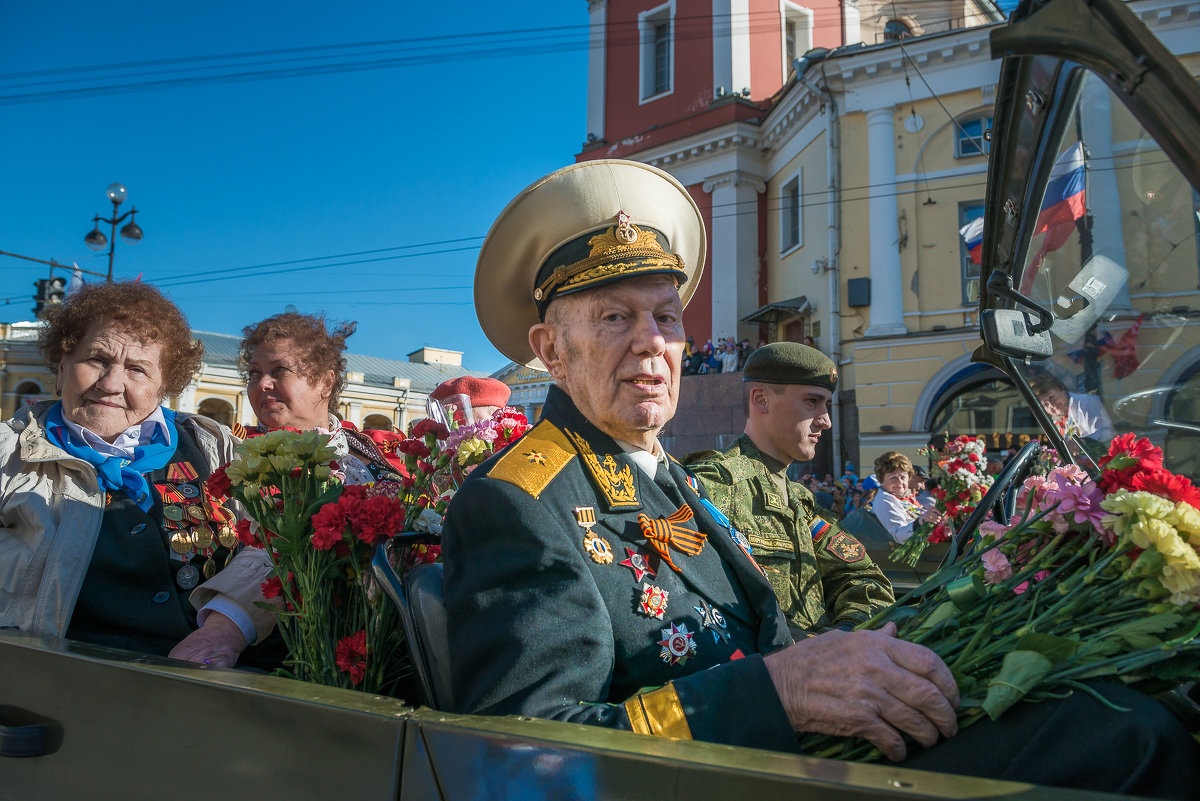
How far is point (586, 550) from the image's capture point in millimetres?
1545

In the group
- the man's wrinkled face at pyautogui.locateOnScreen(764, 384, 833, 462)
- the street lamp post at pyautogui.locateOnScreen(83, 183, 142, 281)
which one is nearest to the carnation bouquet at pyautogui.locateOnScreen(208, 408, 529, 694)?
the man's wrinkled face at pyautogui.locateOnScreen(764, 384, 833, 462)

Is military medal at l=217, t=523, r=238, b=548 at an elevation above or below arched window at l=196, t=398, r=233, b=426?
below

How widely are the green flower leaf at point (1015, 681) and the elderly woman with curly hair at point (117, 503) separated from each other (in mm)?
1884

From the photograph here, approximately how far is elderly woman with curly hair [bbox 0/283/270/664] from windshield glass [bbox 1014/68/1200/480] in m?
2.17

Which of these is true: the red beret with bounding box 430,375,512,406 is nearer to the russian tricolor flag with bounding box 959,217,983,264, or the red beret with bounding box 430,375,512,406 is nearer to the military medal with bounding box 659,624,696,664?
the military medal with bounding box 659,624,696,664

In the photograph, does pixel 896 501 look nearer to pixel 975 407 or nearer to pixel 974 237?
pixel 974 237

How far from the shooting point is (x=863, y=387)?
15.1 m

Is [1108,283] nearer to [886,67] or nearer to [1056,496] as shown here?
[1056,496]

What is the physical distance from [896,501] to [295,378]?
4672 millimetres

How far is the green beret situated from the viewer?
11.4 ft

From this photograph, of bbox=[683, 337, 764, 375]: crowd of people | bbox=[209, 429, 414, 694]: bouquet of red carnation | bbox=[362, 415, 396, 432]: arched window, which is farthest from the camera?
bbox=[362, 415, 396, 432]: arched window

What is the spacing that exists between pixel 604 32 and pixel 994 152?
2248 centimetres

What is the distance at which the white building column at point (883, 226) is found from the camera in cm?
1503

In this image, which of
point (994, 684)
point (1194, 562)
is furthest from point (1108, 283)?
point (994, 684)
